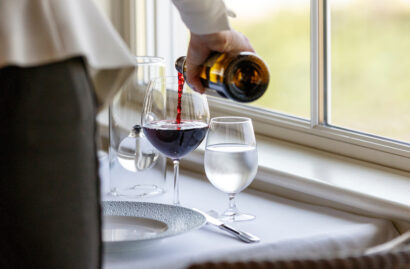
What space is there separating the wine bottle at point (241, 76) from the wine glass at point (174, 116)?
0.43ft

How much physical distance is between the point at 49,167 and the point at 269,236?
426 millimetres

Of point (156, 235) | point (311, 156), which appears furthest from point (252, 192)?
point (156, 235)

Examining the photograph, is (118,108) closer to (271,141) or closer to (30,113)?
(271,141)

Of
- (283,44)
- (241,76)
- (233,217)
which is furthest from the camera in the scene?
(283,44)

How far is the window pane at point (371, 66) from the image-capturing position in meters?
1.54

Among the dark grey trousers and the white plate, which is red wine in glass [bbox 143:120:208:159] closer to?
the white plate

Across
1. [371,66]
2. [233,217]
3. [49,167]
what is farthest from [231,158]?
[371,66]

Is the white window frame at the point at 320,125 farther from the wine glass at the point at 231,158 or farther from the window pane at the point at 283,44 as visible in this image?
the wine glass at the point at 231,158

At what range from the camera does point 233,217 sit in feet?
4.14

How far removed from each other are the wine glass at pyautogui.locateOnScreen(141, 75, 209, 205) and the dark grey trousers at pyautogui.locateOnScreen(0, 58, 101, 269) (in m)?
0.38

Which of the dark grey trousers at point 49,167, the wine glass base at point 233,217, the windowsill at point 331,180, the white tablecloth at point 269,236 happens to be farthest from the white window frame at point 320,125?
the dark grey trousers at point 49,167

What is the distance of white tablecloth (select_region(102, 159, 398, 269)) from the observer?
3.45 feet

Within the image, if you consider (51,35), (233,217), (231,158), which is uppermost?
(51,35)

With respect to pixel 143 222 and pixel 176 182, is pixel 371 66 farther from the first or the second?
pixel 143 222
